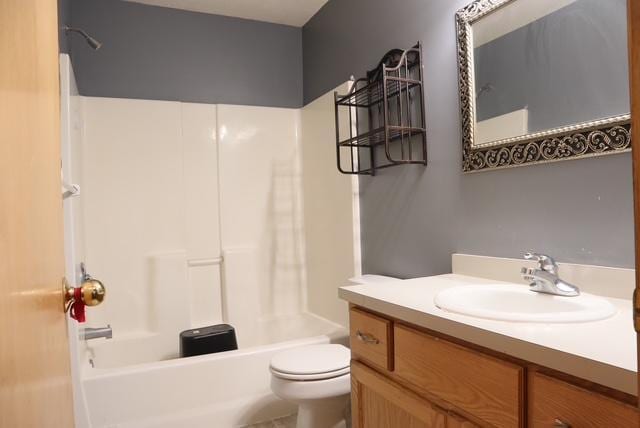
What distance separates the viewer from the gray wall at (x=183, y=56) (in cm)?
259

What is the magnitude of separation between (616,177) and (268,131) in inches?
90.0

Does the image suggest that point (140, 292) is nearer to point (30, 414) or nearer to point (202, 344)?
point (202, 344)

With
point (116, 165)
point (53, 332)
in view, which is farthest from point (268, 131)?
point (53, 332)

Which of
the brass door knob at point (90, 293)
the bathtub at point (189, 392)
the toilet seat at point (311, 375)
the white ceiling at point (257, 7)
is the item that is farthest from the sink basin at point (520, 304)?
the white ceiling at point (257, 7)

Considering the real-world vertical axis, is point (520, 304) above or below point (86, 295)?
below

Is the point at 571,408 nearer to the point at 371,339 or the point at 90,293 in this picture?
the point at 371,339

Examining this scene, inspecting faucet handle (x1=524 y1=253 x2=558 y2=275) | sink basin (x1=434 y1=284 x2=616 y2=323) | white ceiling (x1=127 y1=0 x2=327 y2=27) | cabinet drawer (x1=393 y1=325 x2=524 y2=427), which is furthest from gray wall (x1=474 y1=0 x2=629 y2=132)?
white ceiling (x1=127 y1=0 x2=327 y2=27)

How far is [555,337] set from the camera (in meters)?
0.79

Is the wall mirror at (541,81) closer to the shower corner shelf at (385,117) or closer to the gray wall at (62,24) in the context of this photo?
the shower corner shelf at (385,117)

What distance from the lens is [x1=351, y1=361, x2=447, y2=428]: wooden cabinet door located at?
103cm

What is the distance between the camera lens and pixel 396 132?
1993 mm

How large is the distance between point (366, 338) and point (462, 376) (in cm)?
40

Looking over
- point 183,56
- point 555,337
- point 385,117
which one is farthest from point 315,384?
point 183,56

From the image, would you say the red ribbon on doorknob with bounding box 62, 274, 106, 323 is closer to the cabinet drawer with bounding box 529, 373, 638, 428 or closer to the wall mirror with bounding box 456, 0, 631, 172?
the cabinet drawer with bounding box 529, 373, 638, 428
